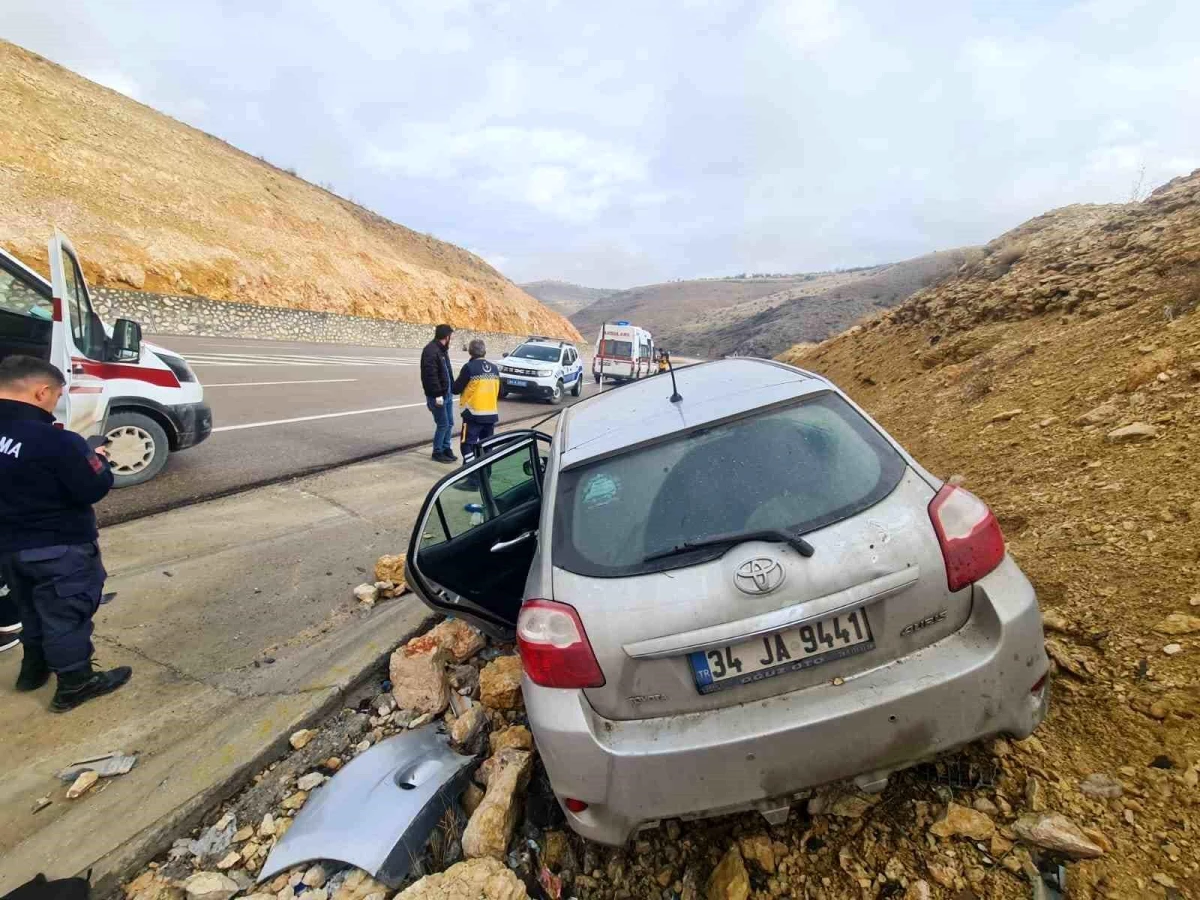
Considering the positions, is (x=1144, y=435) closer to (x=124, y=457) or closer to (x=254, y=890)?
(x=254, y=890)

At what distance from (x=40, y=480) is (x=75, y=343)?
2.99 m

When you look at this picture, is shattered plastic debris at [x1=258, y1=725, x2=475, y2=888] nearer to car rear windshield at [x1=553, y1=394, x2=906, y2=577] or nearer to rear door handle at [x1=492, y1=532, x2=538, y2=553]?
rear door handle at [x1=492, y1=532, x2=538, y2=553]

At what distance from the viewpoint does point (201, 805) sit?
2.39 m

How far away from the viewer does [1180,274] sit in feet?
18.5

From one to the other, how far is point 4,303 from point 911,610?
251 inches

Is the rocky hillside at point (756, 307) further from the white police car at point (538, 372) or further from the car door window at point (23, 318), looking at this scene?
the car door window at point (23, 318)

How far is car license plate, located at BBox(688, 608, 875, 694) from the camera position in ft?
5.72

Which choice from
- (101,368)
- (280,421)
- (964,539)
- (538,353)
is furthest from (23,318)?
(538,353)

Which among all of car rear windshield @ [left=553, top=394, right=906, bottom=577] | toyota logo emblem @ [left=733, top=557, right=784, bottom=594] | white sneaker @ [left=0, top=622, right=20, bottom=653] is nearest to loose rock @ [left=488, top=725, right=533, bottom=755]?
car rear windshield @ [left=553, top=394, right=906, bottom=577]

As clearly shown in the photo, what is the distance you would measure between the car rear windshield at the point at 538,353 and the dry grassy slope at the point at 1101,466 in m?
9.46

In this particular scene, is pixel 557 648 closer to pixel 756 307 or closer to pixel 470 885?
pixel 470 885

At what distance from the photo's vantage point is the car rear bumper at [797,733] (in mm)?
1701

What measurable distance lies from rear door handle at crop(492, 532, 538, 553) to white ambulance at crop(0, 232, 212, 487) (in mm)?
3998

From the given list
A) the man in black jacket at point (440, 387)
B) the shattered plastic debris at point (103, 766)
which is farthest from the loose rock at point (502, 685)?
the man in black jacket at point (440, 387)
